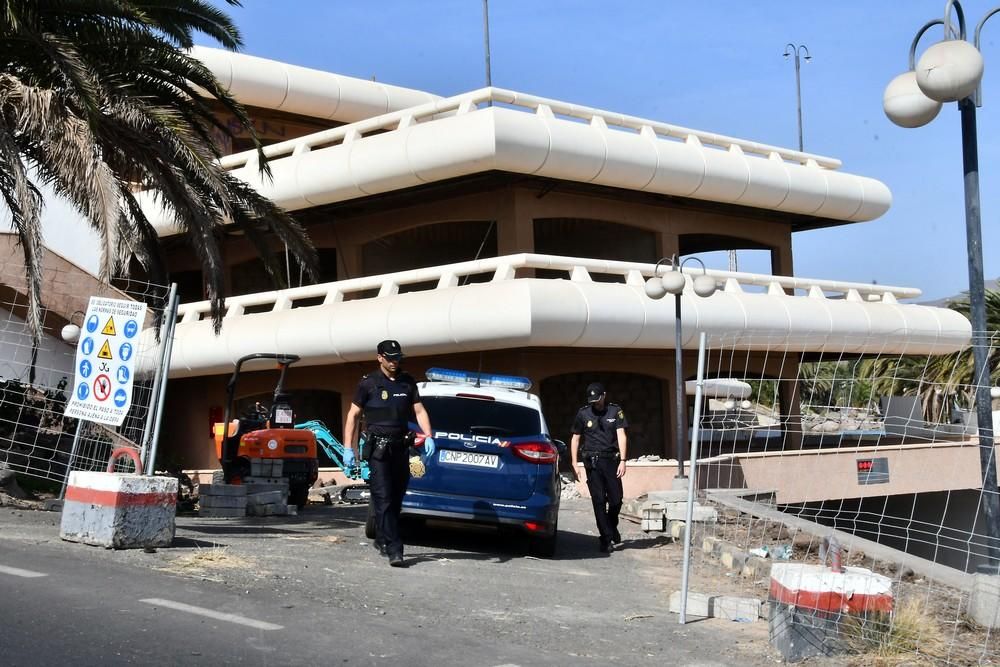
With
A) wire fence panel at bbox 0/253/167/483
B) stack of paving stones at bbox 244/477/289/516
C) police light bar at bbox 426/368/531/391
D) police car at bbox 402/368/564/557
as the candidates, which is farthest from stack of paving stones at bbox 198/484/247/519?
police car at bbox 402/368/564/557

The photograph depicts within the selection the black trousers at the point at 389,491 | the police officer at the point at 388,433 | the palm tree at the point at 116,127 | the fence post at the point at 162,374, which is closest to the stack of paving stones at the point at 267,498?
the palm tree at the point at 116,127

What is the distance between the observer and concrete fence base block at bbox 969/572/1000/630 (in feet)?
27.2

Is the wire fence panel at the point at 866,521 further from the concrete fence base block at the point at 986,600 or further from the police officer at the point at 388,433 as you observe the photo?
the police officer at the point at 388,433

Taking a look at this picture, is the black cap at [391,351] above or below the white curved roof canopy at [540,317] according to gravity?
below

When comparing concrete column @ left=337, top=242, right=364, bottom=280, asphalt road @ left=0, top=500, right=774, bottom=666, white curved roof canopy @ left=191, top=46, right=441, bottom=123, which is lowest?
asphalt road @ left=0, top=500, right=774, bottom=666

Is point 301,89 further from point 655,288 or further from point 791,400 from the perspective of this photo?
point 655,288

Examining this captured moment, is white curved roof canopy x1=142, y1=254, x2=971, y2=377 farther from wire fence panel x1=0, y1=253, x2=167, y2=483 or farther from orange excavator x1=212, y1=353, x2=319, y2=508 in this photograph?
orange excavator x1=212, y1=353, x2=319, y2=508

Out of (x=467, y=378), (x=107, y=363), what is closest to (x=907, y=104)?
(x=467, y=378)

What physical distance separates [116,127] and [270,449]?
5827mm

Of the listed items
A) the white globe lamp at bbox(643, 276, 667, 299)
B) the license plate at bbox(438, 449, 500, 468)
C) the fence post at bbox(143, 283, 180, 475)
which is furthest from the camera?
the white globe lamp at bbox(643, 276, 667, 299)

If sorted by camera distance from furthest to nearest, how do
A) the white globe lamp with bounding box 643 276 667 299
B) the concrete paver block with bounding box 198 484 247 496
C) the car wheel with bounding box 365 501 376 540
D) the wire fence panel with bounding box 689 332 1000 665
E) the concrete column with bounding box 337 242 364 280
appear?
the concrete column with bounding box 337 242 364 280 < the white globe lamp with bounding box 643 276 667 299 < the concrete paver block with bounding box 198 484 247 496 < the car wheel with bounding box 365 501 376 540 < the wire fence panel with bounding box 689 332 1000 665

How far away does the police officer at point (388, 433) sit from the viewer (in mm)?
10188

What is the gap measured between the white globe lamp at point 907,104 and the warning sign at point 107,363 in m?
6.65

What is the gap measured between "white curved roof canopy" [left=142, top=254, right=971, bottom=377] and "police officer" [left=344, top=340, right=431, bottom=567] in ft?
34.6
